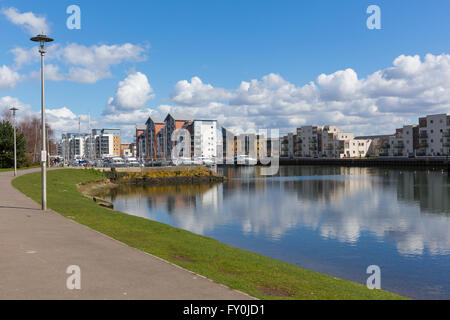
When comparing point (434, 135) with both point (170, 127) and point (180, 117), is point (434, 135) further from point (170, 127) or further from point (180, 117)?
point (170, 127)

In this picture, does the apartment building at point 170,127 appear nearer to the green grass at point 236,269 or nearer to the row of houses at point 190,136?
the row of houses at point 190,136

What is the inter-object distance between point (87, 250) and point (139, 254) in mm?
1983

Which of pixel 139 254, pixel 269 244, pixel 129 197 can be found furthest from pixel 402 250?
pixel 129 197

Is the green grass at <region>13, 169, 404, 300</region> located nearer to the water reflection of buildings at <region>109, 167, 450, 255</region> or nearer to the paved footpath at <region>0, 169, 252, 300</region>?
the paved footpath at <region>0, 169, 252, 300</region>

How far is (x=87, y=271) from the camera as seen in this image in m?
11.2

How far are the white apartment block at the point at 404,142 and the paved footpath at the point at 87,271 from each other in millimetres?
180276

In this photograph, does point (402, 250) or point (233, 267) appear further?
point (402, 250)

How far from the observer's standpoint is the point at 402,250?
24.9 meters

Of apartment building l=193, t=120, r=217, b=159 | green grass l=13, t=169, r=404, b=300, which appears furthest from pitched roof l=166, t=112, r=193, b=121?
green grass l=13, t=169, r=404, b=300

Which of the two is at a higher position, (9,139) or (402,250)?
(9,139)

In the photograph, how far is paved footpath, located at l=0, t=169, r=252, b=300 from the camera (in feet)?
30.5
